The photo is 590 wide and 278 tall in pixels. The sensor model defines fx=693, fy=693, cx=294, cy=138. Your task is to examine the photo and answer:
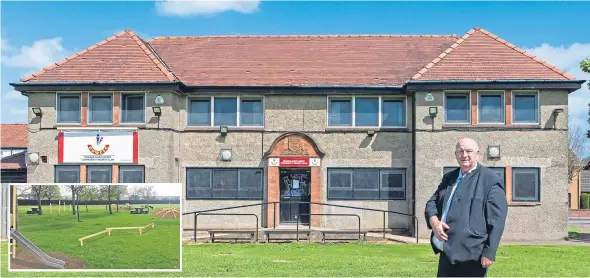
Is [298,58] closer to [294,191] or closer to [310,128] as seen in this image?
[310,128]

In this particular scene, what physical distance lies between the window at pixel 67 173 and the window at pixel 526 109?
523 inches

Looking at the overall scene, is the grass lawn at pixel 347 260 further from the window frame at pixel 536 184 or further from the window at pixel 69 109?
the window at pixel 69 109

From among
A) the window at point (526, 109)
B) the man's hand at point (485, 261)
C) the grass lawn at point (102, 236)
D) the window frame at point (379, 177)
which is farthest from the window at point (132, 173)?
the man's hand at point (485, 261)

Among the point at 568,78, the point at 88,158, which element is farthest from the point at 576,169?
the point at 88,158

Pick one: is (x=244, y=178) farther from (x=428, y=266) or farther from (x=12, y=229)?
(x=12, y=229)

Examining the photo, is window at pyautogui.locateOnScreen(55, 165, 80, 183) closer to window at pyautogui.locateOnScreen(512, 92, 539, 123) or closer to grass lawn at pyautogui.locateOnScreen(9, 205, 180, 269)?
grass lawn at pyautogui.locateOnScreen(9, 205, 180, 269)

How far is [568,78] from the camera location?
20172mm

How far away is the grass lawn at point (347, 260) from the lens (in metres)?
12.2

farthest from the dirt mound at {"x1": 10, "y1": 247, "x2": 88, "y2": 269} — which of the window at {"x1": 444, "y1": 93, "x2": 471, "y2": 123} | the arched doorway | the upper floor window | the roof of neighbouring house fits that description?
the window at {"x1": 444, "y1": 93, "x2": 471, "y2": 123}

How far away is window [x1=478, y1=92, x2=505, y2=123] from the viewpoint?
20609 millimetres

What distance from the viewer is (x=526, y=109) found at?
20.6 metres

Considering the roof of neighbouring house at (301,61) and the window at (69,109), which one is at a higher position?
the roof of neighbouring house at (301,61)

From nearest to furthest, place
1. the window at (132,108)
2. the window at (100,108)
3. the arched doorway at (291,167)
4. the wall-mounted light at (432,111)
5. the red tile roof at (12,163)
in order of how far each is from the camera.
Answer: the wall-mounted light at (432,111) < the window at (132,108) < the window at (100,108) < the arched doorway at (291,167) < the red tile roof at (12,163)

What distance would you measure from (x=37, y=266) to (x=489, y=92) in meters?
14.6
